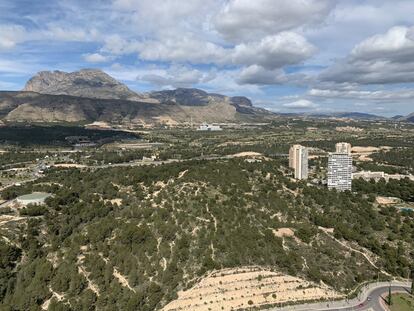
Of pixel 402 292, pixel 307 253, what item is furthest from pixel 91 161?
pixel 402 292

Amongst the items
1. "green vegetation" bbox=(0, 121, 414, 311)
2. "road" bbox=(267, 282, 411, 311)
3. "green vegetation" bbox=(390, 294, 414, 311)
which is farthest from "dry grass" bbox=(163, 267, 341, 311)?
"green vegetation" bbox=(390, 294, 414, 311)

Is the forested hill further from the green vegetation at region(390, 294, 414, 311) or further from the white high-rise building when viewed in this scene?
the white high-rise building

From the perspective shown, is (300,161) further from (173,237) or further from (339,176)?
(173,237)

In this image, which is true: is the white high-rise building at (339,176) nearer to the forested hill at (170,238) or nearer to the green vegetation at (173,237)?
the green vegetation at (173,237)

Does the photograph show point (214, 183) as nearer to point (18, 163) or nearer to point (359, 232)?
point (359, 232)

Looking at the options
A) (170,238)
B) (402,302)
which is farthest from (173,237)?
(402,302)

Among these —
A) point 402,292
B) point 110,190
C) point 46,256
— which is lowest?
point 402,292

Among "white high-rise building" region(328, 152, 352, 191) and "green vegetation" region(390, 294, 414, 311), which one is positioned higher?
"white high-rise building" region(328, 152, 352, 191)
